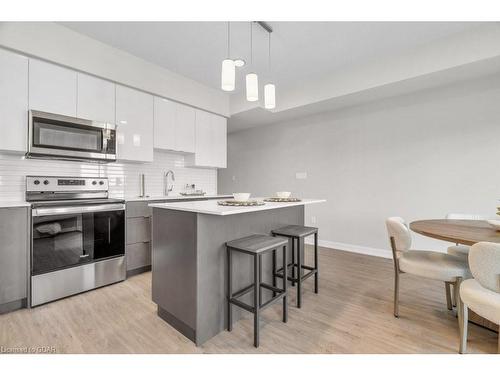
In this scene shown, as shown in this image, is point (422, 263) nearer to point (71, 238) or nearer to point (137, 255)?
point (137, 255)

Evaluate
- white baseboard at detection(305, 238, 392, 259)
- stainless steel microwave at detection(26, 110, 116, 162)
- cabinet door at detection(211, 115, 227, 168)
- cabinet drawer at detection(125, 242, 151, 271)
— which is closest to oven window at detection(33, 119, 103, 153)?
stainless steel microwave at detection(26, 110, 116, 162)

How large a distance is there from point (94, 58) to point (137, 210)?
1739 mm

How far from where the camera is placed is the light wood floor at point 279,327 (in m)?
1.56

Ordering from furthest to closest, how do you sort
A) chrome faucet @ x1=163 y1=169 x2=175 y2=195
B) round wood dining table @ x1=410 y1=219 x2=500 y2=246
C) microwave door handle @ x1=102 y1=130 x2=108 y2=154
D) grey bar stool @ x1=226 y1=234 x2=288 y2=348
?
chrome faucet @ x1=163 y1=169 x2=175 y2=195 → microwave door handle @ x1=102 y1=130 x2=108 y2=154 → grey bar stool @ x1=226 y1=234 x2=288 y2=348 → round wood dining table @ x1=410 y1=219 x2=500 y2=246

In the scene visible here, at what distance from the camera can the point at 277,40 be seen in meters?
2.67

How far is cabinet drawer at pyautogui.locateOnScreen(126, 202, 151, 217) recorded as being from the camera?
2.76 meters

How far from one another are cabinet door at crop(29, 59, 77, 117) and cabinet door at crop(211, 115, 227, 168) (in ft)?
6.54

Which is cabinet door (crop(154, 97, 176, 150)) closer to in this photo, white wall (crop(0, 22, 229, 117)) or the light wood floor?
white wall (crop(0, 22, 229, 117))

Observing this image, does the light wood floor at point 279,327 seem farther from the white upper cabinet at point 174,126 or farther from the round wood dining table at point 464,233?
the white upper cabinet at point 174,126

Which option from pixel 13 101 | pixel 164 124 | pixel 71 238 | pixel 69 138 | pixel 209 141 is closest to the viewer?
pixel 13 101

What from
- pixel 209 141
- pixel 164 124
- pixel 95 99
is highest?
pixel 95 99

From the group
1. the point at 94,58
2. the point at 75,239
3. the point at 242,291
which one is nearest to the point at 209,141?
the point at 94,58

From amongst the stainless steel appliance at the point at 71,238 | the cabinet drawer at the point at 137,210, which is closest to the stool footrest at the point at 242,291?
the stainless steel appliance at the point at 71,238
